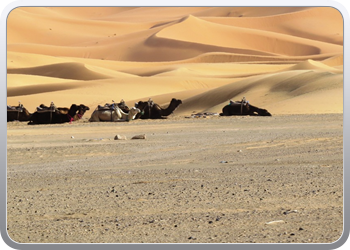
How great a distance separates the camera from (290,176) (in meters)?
8.12

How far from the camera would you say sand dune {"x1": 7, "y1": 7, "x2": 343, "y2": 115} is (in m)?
30.2

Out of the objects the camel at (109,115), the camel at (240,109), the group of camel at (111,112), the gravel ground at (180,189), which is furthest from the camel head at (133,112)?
the gravel ground at (180,189)

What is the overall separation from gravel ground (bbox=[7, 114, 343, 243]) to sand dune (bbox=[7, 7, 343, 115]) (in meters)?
1.85

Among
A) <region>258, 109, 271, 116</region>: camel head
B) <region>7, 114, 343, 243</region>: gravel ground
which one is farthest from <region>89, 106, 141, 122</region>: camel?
<region>7, 114, 343, 243</region>: gravel ground

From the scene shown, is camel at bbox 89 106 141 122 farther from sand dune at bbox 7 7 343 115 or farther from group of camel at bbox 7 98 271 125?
sand dune at bbox 7 7 343 115

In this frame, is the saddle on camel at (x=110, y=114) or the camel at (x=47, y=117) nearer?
the camel at (x=47, y=117)

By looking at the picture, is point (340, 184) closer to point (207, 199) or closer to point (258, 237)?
point (207, 199)

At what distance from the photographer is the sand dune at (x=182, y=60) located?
3016cm

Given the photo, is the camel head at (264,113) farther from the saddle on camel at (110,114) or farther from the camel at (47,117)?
the camel at (47,117)

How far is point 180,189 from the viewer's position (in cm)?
738

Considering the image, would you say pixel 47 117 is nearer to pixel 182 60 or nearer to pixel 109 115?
pixel 109 115

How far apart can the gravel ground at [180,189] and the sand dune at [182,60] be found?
6.07 ft

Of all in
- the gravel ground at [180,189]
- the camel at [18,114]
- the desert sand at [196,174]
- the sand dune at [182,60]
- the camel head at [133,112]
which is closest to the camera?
the gravel ground at [180,189]

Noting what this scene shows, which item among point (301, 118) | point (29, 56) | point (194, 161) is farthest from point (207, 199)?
point (29, 56)
